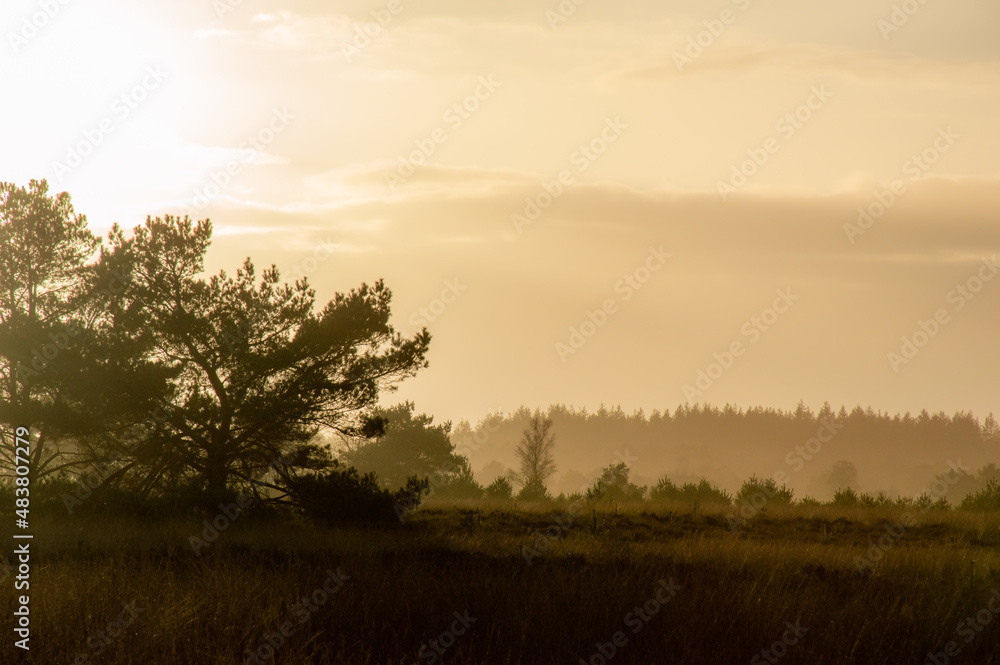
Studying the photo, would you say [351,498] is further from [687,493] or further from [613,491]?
[613,491]

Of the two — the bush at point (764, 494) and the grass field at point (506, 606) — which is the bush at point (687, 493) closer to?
the bush at point (764, 494)

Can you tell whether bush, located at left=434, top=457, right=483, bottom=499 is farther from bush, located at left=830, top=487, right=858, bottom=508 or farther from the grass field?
the grass field

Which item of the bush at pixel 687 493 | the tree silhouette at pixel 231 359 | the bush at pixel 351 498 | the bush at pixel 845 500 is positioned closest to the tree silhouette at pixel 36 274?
the tree silhouette at pixel 231 359

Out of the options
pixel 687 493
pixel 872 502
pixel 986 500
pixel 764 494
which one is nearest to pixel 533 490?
pixel 687 493

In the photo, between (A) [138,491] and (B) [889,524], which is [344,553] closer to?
(A) [138,491]

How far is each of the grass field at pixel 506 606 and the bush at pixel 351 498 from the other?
226 inches

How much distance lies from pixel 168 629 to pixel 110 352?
1553cm

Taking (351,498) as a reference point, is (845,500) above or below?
below

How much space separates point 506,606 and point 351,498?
12.5 m

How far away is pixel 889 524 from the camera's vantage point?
2197cm

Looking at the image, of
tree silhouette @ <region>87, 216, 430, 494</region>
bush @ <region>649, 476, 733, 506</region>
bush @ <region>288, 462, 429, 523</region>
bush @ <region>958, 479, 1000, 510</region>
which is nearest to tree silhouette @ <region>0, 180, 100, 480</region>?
tree silhouette @ <region>87, 216, 430, 494</region>

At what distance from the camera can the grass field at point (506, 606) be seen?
771 centimetres

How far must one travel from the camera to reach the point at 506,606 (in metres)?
8.95

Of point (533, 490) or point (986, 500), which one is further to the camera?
point (533, 490)
